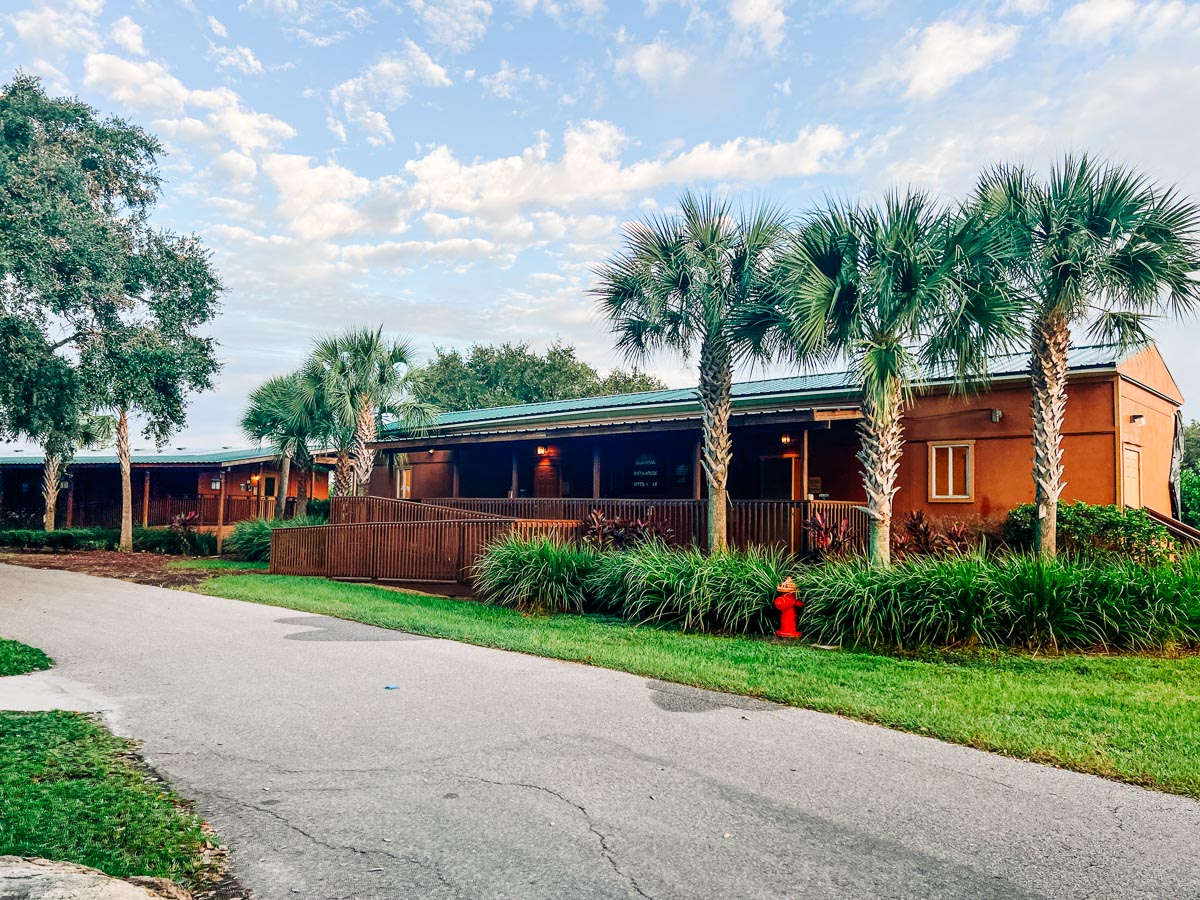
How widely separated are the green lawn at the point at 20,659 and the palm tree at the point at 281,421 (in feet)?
52.5

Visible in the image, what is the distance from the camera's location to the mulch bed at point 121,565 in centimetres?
1680

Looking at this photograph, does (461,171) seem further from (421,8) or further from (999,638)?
(999,638)

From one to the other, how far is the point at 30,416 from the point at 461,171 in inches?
393

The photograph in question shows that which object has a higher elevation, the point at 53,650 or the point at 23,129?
the point at 23,129

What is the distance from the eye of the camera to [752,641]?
383 inches

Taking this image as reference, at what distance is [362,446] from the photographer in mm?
21953

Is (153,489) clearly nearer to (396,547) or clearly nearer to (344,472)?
(344,472)

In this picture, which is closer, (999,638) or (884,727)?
(884,727)

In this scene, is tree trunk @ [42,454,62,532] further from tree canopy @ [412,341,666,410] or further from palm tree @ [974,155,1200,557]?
palm tree @ [974,155,1200,557]

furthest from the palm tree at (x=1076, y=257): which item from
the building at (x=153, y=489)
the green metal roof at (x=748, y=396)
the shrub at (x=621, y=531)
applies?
the building at (x=153, y=489)

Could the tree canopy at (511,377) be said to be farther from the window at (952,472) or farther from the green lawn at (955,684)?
the green lawn at (955,684)

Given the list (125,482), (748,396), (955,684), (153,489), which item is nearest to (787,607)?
(955,684)

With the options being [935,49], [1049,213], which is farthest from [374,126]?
[1049,213]

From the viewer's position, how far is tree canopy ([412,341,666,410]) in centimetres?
4459
